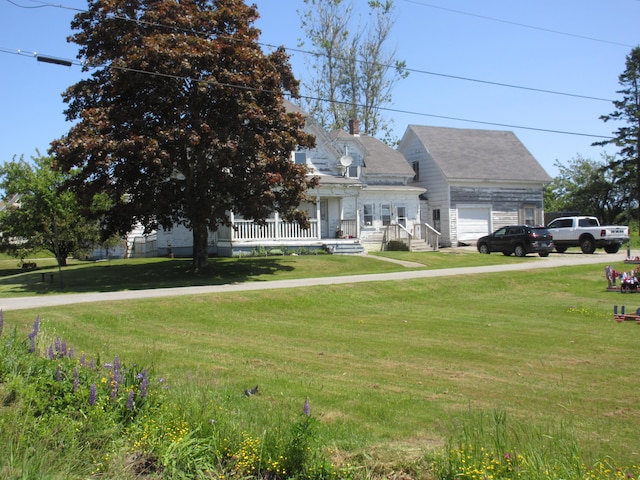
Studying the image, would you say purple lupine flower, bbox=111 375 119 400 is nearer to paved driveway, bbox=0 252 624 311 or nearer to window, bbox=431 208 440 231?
paved driveway, bbox=0 252 624 311

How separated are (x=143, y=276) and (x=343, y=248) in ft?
37.4

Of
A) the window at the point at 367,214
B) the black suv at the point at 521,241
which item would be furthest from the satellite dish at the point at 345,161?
the black suv at the point at 521,241

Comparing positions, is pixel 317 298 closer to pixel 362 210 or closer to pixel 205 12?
pixel 205 12

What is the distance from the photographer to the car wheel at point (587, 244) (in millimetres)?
33750

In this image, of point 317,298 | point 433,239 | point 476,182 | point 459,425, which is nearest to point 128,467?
point 459,425

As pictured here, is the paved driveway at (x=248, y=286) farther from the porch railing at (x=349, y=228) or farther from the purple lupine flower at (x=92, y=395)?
the porch railing at (x=349, y=228)

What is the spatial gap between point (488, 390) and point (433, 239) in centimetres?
2941

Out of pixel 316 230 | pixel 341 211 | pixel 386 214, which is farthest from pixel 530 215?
pixel 316 230

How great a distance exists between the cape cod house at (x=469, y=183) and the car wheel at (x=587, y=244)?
853 cm

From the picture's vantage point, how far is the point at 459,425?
6.41m

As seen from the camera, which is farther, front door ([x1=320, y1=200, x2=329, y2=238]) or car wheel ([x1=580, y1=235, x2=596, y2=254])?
front door ([x1=320, y1=200, x2=329, y2=238])

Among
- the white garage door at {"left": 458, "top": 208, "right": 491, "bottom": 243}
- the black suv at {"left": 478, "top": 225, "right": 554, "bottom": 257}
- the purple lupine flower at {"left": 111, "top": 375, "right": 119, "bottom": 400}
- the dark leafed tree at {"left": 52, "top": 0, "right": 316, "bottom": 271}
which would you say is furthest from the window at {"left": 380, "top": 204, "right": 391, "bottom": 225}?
the purple lupine flower at {"left": 111, "top": 375, "right": 119, "bottom": 400}

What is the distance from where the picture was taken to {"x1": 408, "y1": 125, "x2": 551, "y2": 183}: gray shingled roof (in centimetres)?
4216

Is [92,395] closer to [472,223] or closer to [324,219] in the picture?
[324,219]
